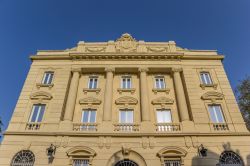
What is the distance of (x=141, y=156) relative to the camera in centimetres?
1412

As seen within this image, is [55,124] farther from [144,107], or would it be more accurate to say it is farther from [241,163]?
[241,163]

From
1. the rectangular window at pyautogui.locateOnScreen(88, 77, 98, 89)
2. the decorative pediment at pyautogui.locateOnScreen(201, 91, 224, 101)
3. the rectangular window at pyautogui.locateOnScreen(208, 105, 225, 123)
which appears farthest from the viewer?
the rectangular window at pyautogui.locateOnScreen(88, 77, 98, 89)

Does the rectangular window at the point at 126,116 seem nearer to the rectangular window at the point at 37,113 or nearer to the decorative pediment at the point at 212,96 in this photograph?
the decorative pediment at the point at 212,96

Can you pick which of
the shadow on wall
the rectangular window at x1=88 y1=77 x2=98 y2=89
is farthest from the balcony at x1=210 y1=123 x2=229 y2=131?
the rectangular window at x1=88 y1=77 x2=98 y2=89

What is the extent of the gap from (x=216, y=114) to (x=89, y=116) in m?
10.1

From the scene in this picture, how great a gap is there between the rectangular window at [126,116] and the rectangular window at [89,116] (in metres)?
2.16

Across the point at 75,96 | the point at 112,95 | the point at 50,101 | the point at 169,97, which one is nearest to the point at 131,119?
the point at 112,95

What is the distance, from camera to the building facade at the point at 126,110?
46.7 feet

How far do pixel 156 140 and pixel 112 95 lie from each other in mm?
5509

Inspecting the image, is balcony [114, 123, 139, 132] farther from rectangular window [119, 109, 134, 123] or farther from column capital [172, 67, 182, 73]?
column capital [172, 67, 182, 73]

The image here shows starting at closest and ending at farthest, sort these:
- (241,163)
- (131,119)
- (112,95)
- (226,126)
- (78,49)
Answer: (241,163), (226,126), (131,119), (112,95), (78,49)

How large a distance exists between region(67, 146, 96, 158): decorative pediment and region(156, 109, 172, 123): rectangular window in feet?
18.8

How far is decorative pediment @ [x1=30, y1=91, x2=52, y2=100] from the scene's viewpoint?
57.3 ft

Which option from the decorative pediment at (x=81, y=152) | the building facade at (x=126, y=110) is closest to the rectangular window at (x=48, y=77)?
the building facade at (x=126, y=110)
